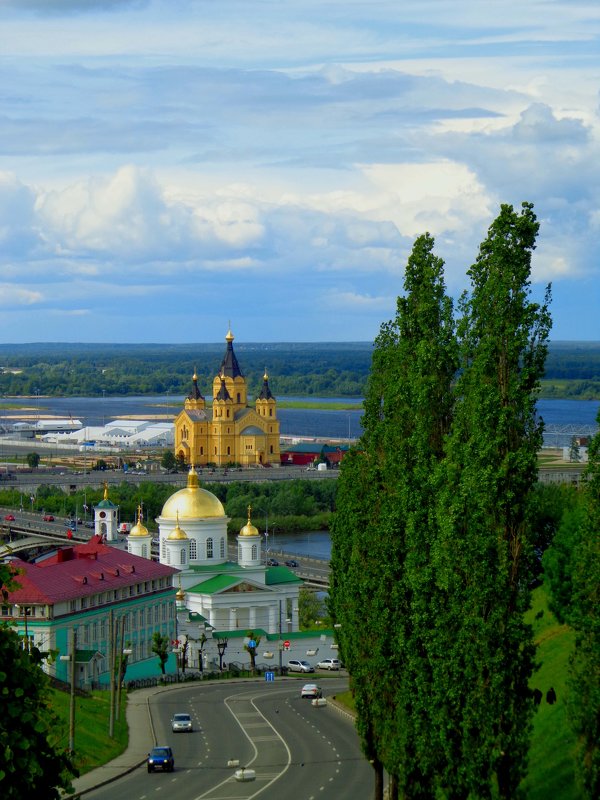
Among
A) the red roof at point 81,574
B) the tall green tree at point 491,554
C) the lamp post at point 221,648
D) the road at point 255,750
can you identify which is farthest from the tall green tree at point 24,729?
the lamp post at point 221,648

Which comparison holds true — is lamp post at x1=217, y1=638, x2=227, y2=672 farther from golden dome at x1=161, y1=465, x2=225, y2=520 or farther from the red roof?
golden dome at x1=161, y1=465, x2=225, y2=520

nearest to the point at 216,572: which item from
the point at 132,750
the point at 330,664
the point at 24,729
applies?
the point at 330,664

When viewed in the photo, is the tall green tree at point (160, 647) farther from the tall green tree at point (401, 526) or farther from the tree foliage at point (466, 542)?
the tree foliage at point (466, 542)

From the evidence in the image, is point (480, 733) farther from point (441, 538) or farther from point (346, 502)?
point (346, 502)

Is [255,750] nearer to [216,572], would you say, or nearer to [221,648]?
[221,648]

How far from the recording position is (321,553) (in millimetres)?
126188

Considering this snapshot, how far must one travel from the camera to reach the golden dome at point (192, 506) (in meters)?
89.6

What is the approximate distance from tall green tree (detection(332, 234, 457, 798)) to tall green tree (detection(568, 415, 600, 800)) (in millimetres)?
3142

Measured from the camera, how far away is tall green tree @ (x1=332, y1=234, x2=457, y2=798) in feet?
118

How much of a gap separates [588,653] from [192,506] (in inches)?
2287

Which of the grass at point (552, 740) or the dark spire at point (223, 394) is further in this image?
the dark spire at point (223, 394)

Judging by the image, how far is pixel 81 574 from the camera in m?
70.8

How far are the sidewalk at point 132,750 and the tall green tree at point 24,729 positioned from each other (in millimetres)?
14957

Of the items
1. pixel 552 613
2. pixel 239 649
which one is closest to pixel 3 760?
pixel 552 613
